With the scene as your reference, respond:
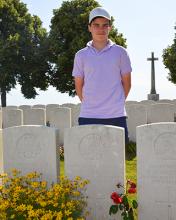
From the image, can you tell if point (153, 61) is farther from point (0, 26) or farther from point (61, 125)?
point (61, 125)

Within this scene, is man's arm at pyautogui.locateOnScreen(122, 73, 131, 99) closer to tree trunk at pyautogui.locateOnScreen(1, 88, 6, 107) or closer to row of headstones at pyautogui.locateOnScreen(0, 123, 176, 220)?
row of headstones at pyautogui.locateOnScreen(0, 123, 176, 220)

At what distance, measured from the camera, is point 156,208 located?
18.1 ft

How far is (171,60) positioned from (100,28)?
21.6 m

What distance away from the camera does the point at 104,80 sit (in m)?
5.45

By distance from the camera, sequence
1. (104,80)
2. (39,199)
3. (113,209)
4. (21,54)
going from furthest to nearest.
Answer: (21,54), (104,80), (113,209), (39,199)

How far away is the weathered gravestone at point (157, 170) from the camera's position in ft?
17.4

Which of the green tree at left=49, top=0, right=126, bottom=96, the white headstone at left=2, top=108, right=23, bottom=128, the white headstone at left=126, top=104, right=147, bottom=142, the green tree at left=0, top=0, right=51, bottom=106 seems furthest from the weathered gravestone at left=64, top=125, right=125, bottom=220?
the green tree at left=0, top=0, right=51, bottom=106

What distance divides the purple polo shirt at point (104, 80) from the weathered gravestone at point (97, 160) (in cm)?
24

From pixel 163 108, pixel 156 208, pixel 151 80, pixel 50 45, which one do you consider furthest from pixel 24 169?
pixel 50 45

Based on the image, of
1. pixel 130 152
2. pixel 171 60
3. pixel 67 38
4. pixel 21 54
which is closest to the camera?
pixel 130 152

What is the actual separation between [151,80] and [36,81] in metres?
8.40

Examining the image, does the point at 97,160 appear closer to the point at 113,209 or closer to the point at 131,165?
the point at 113,209

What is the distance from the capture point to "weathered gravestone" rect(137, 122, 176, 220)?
17.4ft

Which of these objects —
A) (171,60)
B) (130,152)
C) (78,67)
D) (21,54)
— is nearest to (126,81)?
(78,67)
